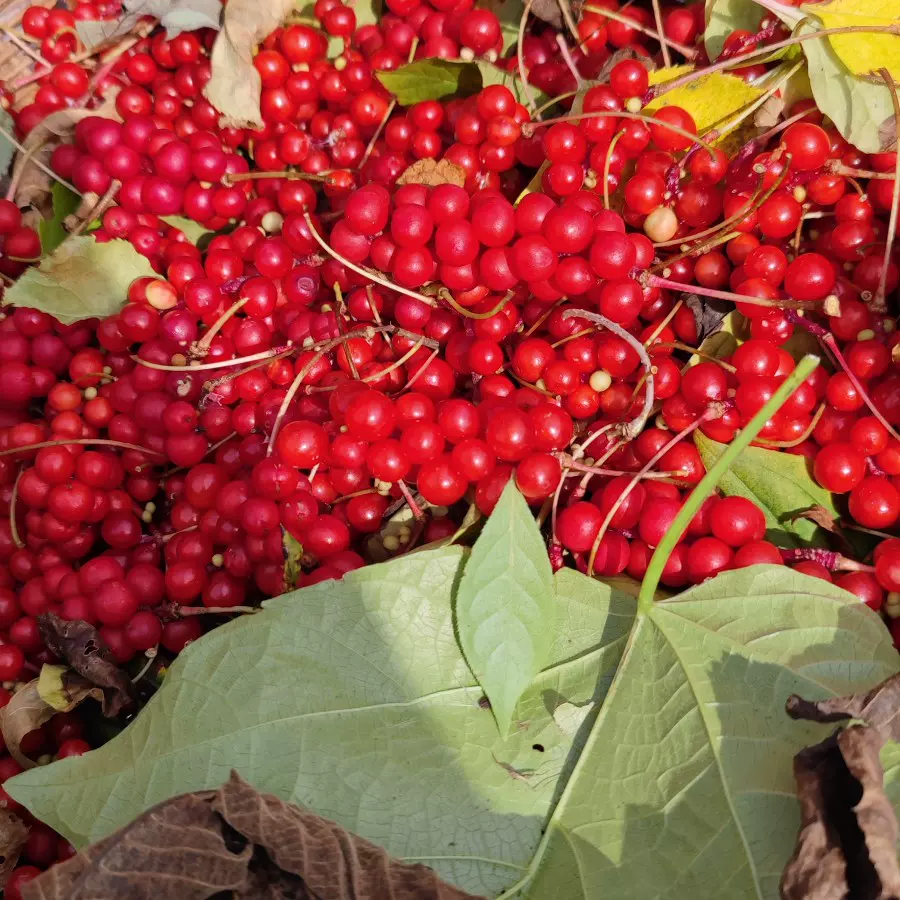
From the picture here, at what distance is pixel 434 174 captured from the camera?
3.81 feet

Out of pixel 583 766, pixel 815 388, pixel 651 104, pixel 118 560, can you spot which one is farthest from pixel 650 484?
pixel 118 560

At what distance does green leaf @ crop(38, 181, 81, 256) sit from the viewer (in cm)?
147

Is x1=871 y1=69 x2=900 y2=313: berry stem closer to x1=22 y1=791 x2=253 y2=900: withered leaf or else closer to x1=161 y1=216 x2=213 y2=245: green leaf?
x1=22 y1=791 x2=253 y2=900: withered leaf

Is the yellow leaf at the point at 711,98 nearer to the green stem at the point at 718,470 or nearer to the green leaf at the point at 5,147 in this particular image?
the green stem at the point at 718,470

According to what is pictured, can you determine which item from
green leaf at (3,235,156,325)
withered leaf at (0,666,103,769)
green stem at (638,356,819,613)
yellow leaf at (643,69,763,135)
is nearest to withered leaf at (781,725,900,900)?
green stem at (638,356,819,613)

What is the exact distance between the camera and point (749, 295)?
1.02 m

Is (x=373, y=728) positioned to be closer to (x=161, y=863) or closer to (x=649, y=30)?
(x=161, y=863)

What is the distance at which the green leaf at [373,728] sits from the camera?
0.87 metres

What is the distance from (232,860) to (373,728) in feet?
0.65

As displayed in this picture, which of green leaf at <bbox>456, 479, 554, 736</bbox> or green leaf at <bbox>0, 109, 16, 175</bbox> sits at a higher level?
green leaf at <bbox>0, 109, 16, 175</bbox>

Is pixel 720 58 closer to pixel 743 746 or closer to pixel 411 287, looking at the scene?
pixel 411 287

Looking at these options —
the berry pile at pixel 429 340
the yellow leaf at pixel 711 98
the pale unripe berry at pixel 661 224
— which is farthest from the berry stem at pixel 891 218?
the pale unripe berry at pixel 661 224

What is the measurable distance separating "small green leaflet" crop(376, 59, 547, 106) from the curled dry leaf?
1.05 metres

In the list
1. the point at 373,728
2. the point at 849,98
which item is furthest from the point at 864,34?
the point at 373,728
